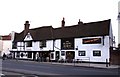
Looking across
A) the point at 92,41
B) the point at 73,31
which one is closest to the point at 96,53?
the point at 92,41

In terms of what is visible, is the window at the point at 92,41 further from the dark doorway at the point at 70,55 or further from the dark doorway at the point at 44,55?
the dark doorway at the point at 44,55

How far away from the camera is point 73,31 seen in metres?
57.2

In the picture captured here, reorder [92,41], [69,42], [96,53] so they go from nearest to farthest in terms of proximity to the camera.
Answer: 1. [96,53]
2. [92,41]
3. [69,42]

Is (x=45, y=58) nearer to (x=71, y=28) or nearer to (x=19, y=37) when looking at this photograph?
(x=71, y=28)

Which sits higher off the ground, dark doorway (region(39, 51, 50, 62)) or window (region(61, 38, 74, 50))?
window (region(61, 38, 74, 50))

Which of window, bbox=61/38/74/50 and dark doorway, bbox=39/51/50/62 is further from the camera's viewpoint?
dark doorway, bbox=39/51/50/62

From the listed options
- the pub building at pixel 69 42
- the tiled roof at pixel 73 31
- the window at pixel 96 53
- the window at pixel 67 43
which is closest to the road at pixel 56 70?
the window at pixel 96 53

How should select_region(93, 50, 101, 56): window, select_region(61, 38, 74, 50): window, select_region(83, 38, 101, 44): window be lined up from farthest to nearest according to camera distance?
select_region(61, 38, 74, 50): window, select_region(83, 38, 101, 44): window, select_region(93, 50, 101, 56): window

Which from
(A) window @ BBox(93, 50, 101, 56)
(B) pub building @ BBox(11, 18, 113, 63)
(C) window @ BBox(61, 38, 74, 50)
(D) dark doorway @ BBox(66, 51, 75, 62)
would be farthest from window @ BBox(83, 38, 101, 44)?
(D) dark doorway @ BBox(66, 51, 75, 62)

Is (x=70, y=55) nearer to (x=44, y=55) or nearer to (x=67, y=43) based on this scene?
(x=67, y=43)

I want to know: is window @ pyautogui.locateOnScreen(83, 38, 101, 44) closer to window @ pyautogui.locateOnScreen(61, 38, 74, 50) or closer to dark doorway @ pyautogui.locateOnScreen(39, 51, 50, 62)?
window @ pyautogui.locateOnScreen(61, 38, 74, 50)

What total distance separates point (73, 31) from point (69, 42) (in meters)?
3.00

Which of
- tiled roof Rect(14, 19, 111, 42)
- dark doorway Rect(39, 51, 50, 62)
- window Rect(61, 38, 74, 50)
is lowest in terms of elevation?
dark doorway Rect(39, 51, 50, 62)

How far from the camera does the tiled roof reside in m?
51.0
